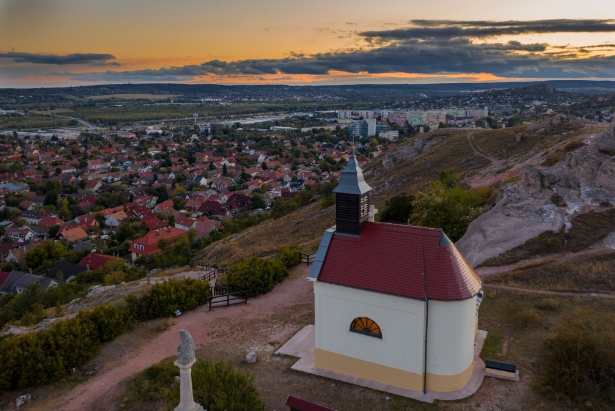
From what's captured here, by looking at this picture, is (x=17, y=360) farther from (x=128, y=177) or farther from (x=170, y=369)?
(x=128, y=177)

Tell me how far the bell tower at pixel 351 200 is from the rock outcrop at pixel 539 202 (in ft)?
36.3

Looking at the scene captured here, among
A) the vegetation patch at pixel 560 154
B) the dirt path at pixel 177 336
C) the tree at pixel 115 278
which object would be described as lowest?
the tree at pixel 115 278

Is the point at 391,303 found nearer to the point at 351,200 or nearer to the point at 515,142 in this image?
the point at 351,200

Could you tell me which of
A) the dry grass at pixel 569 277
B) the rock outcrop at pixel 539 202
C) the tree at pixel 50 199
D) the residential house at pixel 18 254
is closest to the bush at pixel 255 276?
the rock outcrop at pixel 539 202

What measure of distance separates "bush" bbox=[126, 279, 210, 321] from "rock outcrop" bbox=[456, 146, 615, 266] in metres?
14.5

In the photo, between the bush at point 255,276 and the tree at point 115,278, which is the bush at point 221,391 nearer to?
the bush at point 255,276

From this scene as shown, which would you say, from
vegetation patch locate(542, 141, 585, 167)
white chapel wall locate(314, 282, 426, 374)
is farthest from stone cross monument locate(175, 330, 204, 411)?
vegetation patch locate(542, 141, 585, 167)

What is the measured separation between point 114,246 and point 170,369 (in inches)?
1904

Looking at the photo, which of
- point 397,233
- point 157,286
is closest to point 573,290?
point 397,233

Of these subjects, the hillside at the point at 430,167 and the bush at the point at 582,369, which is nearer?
the bush at the point at 582,369

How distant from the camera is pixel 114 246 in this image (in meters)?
61.2

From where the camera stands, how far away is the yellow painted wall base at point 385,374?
50.5 ft

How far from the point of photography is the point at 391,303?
15.3 metres

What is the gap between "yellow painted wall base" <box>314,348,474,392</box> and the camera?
15.4m
